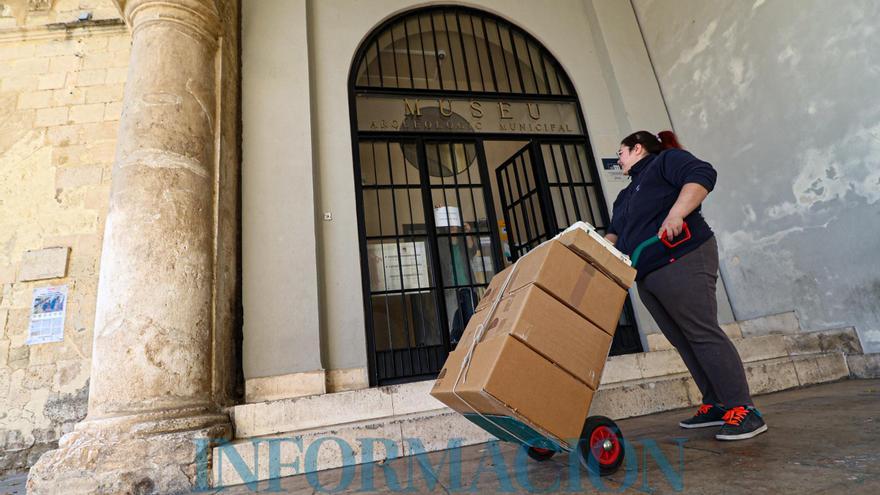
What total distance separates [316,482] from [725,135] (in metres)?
4.50

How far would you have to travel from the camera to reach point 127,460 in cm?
220

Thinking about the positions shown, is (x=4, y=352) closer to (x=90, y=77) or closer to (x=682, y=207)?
(x=90, y=77)

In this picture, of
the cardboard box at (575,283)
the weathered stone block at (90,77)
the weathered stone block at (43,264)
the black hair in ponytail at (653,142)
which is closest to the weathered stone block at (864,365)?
the black hair in ponytail at (653,142)

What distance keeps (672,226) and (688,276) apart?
263 millimetres

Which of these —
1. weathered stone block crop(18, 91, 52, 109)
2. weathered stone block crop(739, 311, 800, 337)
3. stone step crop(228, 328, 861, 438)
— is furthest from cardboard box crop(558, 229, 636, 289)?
weathered stone block crop(18, 91, 52, 109)

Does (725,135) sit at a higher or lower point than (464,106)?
lower

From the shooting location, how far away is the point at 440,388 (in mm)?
1660

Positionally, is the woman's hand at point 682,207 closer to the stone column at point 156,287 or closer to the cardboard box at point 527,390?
the cardboard box at point 527,390

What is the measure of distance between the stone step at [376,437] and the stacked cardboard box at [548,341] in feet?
3.00

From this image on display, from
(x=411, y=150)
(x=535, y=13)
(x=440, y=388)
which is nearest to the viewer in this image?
(x=440, y=388)

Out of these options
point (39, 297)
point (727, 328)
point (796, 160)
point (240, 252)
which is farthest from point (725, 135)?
point (39, 297)

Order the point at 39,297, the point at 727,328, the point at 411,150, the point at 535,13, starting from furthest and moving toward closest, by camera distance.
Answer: the point at 535,13
the point at 411,150
the point at 727,328
the point at 39,297

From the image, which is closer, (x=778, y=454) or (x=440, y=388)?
(x=778, y=454)

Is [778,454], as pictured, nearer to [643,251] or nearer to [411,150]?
[643,251]
